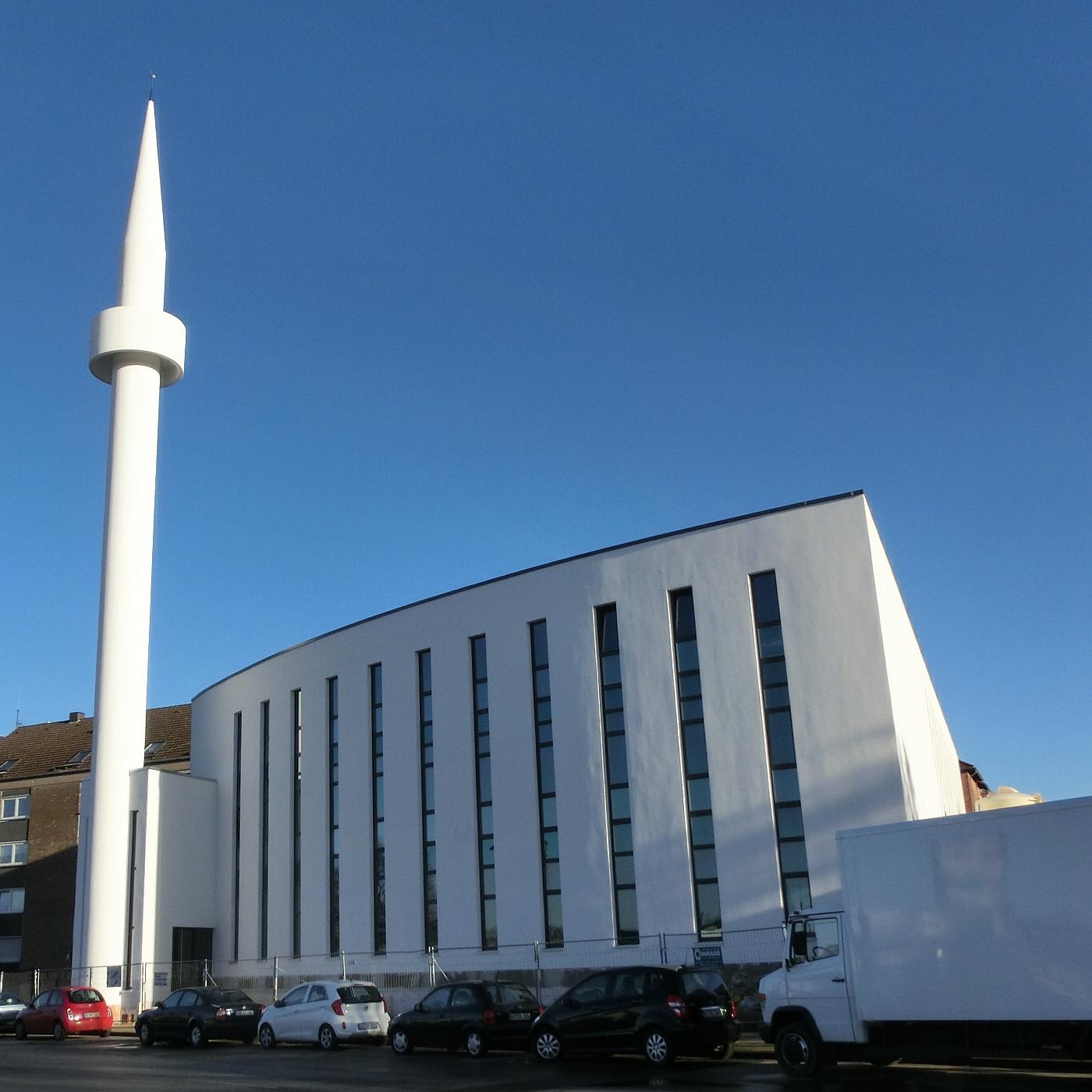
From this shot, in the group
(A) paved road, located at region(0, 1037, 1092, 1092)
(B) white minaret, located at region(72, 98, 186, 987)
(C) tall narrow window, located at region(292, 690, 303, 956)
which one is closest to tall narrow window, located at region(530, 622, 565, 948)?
(A) paved road, located at region(0, 1037, 1092, 1092)

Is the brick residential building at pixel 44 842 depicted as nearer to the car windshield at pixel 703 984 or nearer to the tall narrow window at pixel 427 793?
the tall narrow window at pixel 427 793

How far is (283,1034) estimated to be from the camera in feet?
78.0

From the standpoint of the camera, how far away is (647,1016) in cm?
1750

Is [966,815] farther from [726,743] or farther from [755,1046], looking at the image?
[726,743]

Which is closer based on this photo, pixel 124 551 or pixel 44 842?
pixel 124 551

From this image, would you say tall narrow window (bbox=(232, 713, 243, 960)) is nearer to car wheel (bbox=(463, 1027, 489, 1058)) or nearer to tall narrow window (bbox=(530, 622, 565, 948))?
tall narrow window (bbox=(530, 622, 565, 948))

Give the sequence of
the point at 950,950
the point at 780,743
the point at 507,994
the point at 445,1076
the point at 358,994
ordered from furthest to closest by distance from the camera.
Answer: the point at 780,743 < the point at 358,994 < the point at 507,994 < the point at 445,1076 < the point at 950,950

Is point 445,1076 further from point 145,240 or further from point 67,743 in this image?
point 67,743

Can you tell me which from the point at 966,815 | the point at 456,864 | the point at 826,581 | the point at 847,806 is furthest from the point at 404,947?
the point at 966,815

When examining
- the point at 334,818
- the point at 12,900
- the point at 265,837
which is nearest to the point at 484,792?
the point at 334,818

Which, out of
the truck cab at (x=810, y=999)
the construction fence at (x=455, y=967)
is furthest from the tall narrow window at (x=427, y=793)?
the truck cab at (x=810, y=999)

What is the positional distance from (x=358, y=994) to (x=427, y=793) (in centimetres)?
881

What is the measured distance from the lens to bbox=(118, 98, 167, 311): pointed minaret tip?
40.7 m

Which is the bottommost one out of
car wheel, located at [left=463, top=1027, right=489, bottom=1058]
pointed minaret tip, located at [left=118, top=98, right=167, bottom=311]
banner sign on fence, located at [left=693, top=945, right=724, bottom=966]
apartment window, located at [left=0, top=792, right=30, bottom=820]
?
car wheel, located at [left=463, top=1027, right=489, bottom=1058]
